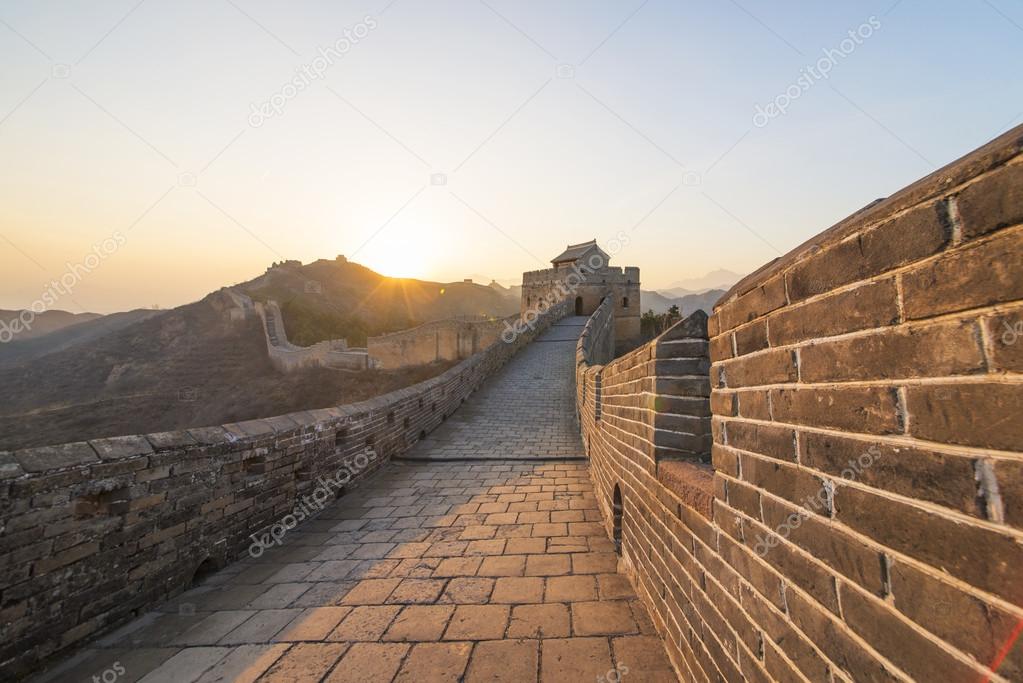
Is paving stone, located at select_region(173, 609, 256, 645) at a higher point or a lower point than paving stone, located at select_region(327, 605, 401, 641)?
lower

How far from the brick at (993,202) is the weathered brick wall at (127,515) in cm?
413

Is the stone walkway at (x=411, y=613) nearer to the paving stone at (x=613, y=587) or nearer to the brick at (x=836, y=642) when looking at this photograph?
the paving stone at (x=613, y=587)

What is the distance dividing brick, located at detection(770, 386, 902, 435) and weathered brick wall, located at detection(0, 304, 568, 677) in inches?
153

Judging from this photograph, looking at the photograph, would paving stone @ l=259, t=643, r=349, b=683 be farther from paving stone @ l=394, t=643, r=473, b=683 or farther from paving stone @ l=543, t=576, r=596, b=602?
paving stone @ l=543, t=576, r=596, b=602

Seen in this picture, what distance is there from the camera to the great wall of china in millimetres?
671

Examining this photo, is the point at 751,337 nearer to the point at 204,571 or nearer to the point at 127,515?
the point at 127,515

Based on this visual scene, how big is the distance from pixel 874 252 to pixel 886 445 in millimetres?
372

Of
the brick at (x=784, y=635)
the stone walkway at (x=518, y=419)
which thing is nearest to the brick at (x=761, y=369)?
the brick at (x=784, y=635)

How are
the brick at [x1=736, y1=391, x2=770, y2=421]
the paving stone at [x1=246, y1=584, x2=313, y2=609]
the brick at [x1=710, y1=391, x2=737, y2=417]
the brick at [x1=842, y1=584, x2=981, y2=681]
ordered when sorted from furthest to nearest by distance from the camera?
the paving stone at [x1=246, y1=584, x2=313, y2=609]
the brick at [x1=710, y1=391, x2=737, y2=417]
the brick at [x1=736, y1=391, x2=770, y2=421]
the brick at [x1=842, y1=584, x2=981, y2=681]

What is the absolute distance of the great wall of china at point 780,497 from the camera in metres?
0.67

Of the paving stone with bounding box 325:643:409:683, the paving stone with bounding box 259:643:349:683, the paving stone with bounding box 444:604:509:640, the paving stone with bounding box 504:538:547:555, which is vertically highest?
the paving stone with bounding box 504:538:547:555

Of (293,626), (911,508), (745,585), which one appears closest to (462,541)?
(293,626)

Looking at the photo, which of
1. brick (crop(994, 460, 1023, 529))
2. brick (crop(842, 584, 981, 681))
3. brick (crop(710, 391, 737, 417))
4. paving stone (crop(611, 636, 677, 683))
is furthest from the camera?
paving stone (crop(611, 636, 677, 683))

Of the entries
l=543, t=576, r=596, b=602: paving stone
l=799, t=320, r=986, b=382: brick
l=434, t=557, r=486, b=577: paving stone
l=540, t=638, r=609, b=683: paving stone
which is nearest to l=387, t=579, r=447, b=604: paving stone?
l=434, t=557, r=486, b=577: paving stone
